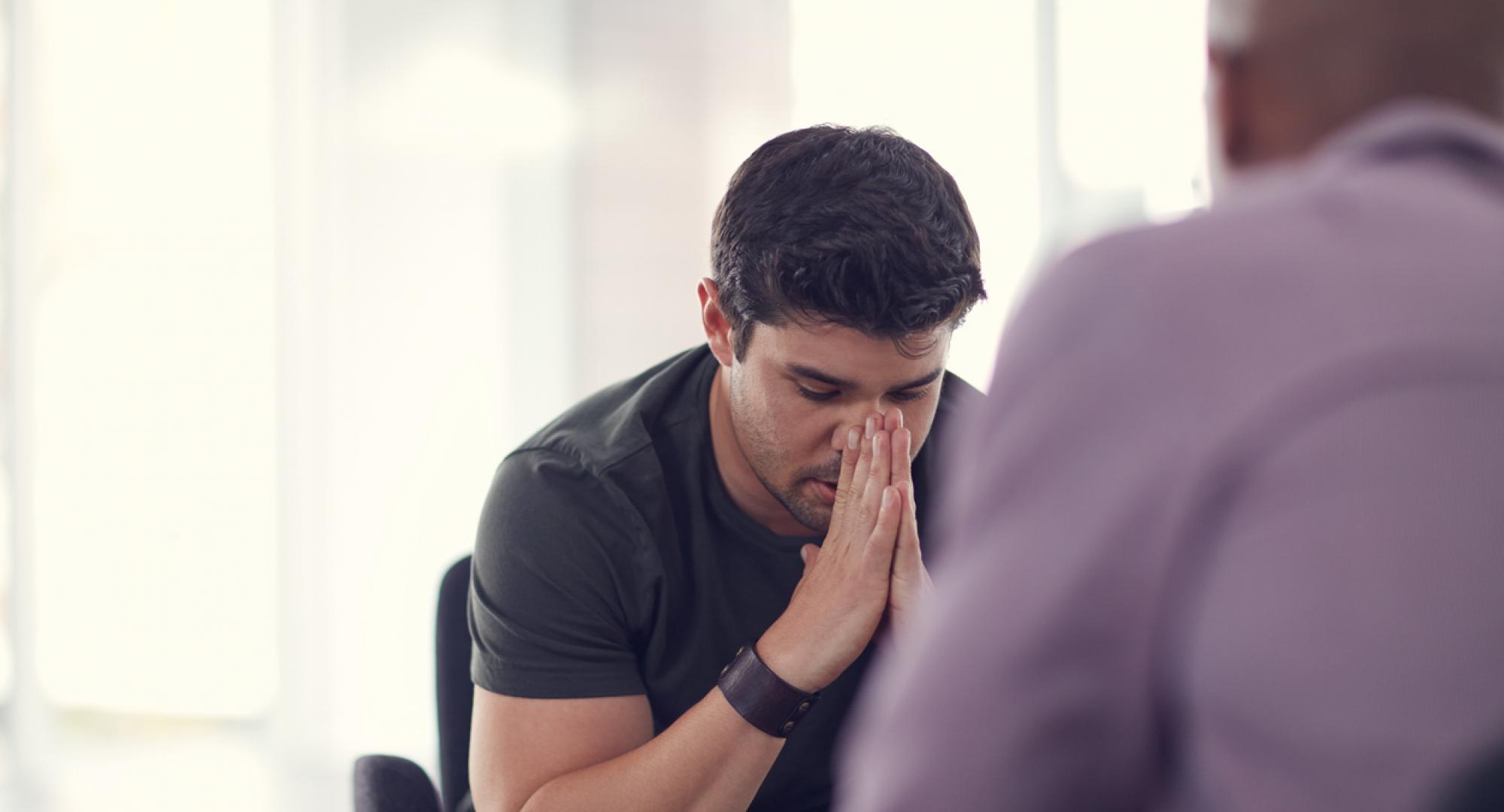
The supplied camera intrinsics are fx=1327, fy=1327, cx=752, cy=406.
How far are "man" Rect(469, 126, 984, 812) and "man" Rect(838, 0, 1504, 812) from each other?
85 cm

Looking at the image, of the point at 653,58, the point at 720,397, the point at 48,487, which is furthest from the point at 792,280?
the point at 48,487

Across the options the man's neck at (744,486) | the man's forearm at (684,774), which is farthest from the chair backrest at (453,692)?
the man's neck at (744,486)

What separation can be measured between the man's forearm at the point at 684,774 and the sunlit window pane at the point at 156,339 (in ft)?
8.72

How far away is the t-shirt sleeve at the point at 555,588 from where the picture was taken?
1406 millimetres

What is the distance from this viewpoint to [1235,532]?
462 mm

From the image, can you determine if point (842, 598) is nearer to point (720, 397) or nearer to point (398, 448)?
point (720, 397)

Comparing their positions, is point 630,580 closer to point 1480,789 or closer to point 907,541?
point 907,541

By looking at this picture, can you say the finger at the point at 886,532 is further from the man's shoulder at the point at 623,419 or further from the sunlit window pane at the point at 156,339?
the sunlit window pane at the point at 156,339

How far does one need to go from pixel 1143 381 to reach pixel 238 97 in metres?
3.70

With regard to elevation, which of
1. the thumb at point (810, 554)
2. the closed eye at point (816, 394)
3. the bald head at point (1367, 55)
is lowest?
the thumb at point (810, 554)

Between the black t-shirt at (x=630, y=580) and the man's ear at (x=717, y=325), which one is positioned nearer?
the black t-shirt at (x=630, y=580)

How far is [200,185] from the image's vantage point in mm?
3756

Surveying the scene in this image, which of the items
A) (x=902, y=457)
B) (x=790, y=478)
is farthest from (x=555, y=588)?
(x=902, y=457)

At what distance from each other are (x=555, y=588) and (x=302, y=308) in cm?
241
